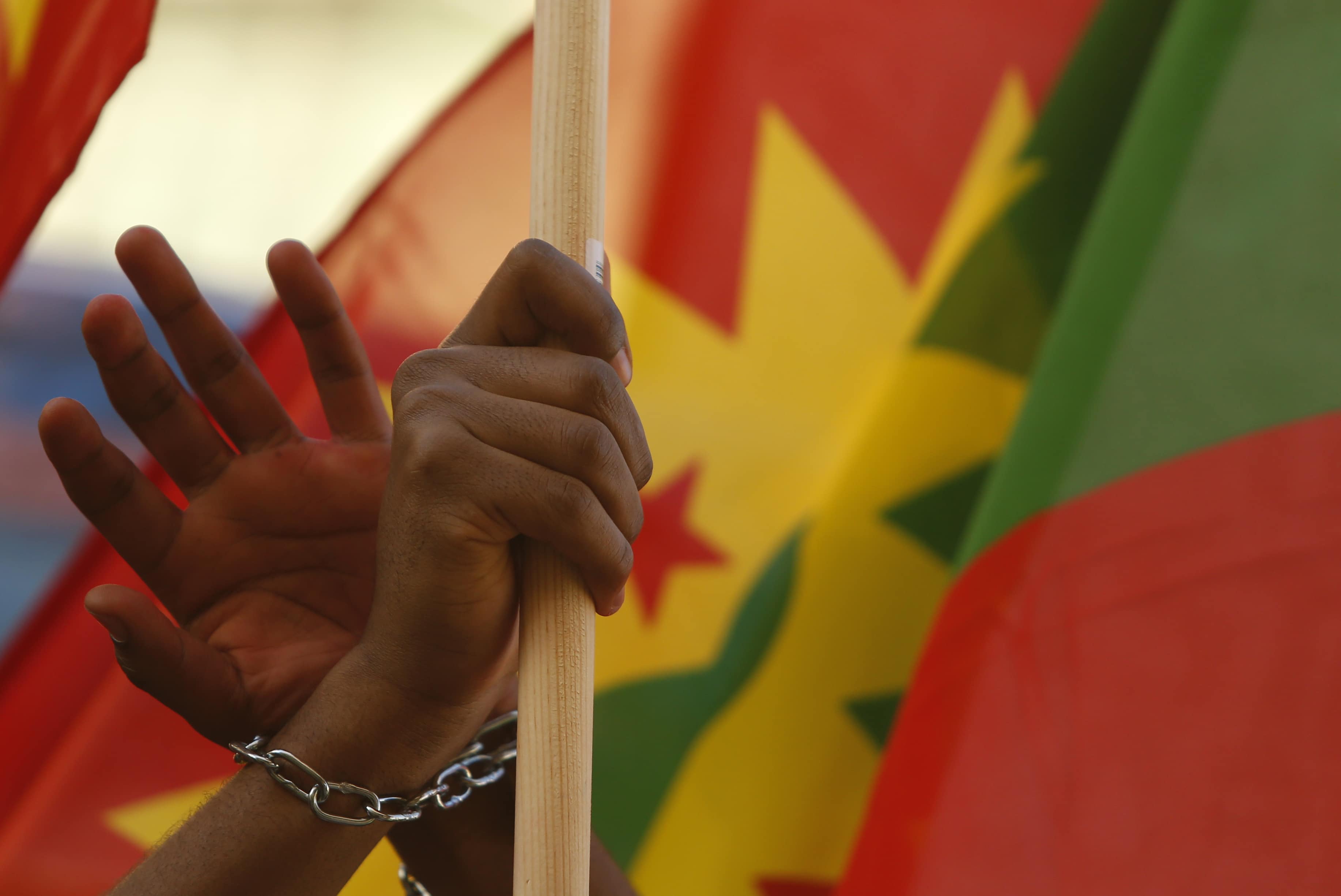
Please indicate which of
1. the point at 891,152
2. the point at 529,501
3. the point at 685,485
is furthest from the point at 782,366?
the point at 529,501

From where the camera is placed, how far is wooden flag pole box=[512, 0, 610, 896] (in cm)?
59

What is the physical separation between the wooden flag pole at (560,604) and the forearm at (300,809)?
18 cm

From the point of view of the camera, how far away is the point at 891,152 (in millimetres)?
1468

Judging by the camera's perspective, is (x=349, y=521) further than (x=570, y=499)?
Yes

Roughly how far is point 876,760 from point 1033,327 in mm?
623

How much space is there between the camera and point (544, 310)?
0.67m

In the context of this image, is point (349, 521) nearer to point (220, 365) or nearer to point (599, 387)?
point (220, 365)

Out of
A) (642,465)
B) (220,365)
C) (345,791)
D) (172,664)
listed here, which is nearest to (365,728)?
(345,791)

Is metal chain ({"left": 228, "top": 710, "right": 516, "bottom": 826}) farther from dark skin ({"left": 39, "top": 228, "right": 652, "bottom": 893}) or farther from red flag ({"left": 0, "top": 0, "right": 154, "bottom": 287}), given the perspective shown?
red flag ({"left": 0, "top": 0, "right": 154, "bottom": 287})

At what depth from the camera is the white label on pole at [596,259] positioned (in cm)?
65

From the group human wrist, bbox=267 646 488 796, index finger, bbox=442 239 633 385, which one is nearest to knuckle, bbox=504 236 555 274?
index finger, bbox=442 239 633 385

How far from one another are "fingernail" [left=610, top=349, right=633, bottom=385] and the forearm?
0.29 m

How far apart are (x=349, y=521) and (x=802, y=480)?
628 mm

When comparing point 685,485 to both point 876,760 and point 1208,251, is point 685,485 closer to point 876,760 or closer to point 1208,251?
point 876,760
